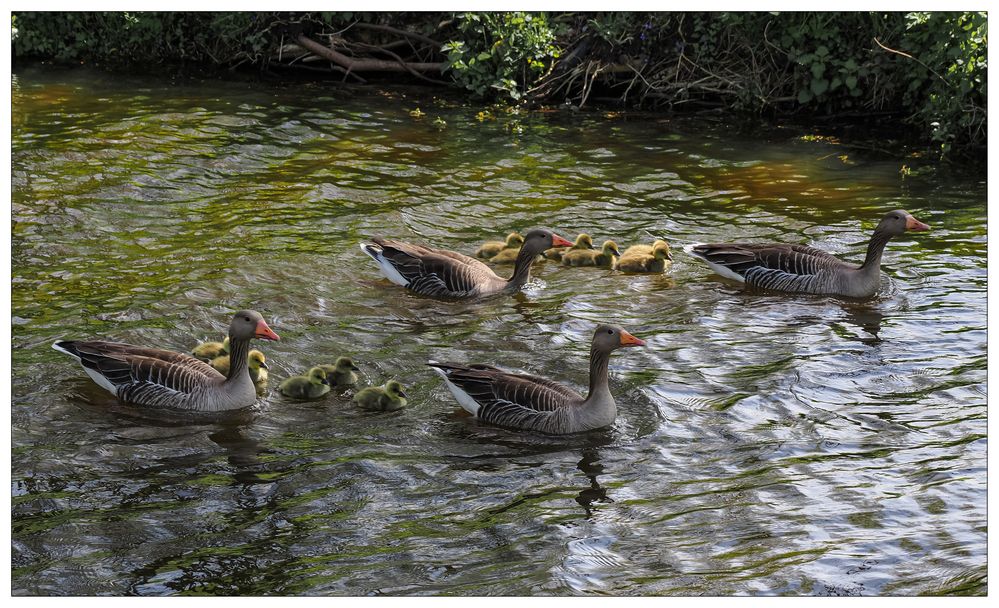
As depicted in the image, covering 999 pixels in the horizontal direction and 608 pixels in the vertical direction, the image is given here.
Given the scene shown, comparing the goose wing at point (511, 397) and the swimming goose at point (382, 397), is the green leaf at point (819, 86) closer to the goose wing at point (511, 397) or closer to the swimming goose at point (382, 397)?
the goose wing at point (511, 397)

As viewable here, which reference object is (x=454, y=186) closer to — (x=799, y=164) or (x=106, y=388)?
(x=799, y=164)

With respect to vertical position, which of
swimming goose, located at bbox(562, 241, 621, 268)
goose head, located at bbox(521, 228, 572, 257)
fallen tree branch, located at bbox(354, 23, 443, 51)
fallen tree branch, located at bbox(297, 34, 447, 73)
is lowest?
swimming goose, located at bbox(562, 241, 621, 268)

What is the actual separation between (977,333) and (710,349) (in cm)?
279

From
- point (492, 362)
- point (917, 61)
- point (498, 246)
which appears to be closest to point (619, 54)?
point (917, 61)

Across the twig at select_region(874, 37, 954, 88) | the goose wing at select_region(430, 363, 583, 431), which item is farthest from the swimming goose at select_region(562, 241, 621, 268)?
the twig at select_region(874, 37, 954, 88)

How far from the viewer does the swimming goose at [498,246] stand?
1399 cm

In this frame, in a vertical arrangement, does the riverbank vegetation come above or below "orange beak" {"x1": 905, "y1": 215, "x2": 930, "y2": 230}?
above

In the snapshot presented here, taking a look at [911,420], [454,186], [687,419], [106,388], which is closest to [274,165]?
[454,186]

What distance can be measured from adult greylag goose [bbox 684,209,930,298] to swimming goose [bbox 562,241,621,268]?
1.18m

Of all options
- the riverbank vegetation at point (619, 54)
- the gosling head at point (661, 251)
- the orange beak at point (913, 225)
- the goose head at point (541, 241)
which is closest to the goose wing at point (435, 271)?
the goose head at point (541, 241)

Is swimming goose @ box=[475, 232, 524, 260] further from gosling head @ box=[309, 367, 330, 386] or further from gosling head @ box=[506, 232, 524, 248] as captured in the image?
gosling head @ box=[309, 367, 330, 386]

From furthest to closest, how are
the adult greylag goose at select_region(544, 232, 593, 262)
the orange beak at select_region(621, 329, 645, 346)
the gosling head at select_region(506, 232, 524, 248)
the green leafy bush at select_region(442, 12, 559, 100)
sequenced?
the green leafy bush at select_region(442, 12, 559, 100) → the gosling head at select_region(506, 232, 524, 248) → the adult greylag goose at select_region(544, 232, 593, 262) → the orange beak at select_region(621, 329, 645, 346)

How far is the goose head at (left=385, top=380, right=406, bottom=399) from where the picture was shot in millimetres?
9648

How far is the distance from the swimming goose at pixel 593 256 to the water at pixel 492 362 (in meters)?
0.24
